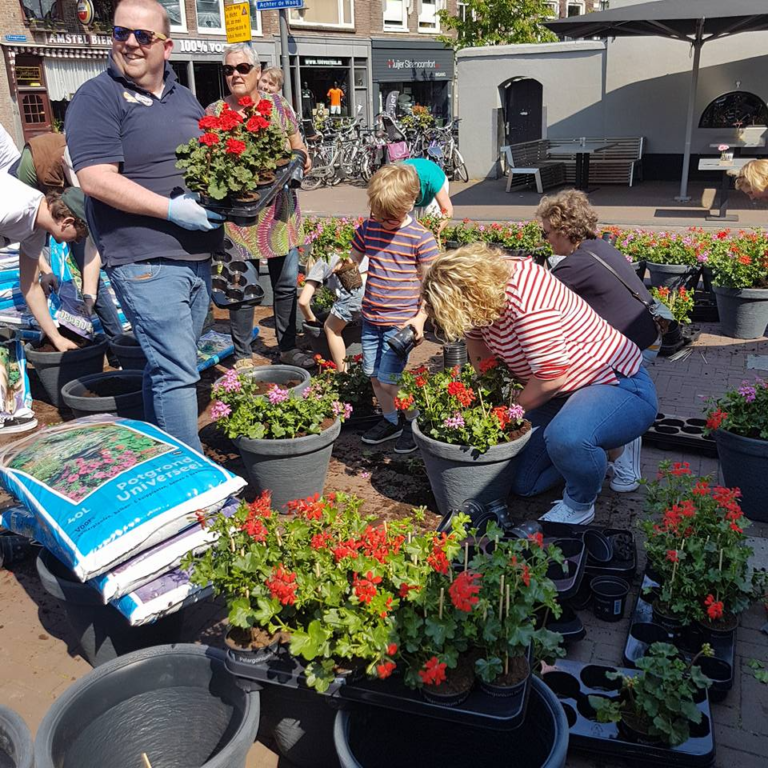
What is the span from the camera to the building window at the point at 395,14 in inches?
1024

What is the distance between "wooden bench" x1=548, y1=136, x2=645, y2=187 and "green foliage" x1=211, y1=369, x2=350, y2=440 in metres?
12.8

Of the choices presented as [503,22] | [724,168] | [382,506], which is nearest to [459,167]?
[503,22]

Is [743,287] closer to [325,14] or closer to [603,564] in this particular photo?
[603,564]

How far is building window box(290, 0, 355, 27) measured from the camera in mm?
23156

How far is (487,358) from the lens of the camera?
12.0 ft

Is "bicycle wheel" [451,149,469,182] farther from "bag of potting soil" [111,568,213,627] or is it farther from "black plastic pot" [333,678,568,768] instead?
"black plastic pot" [333,678,568,768]

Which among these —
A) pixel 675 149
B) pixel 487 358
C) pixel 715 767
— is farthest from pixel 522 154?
pixel 715 767

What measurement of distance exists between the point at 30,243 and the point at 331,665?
2.99m

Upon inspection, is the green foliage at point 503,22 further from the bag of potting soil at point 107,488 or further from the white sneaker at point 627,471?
the bag of potting soil at point 107,488

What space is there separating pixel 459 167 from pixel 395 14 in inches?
471

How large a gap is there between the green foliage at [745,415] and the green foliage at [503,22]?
18829 mm

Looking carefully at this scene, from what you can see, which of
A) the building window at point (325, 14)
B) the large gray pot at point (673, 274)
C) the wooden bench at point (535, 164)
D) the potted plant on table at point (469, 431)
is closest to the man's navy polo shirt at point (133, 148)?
the potted plant on table at point (469, 431)

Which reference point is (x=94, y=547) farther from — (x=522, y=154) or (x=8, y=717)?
(x=522, y=154)

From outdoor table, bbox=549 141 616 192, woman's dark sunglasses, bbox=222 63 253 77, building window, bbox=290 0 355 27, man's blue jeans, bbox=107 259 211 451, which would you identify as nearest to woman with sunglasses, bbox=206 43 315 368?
woman's dark sunglasses, bbox=222 63 253 77
